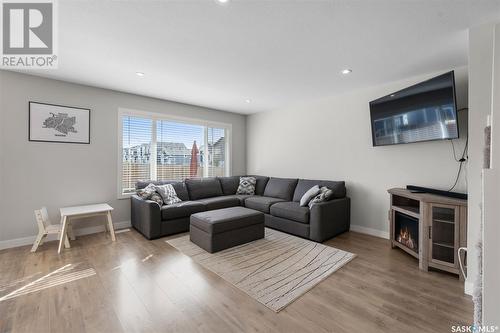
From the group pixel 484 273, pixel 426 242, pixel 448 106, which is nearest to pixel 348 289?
pixel 426 242

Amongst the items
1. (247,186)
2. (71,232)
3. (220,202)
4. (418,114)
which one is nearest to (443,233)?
(418,114)

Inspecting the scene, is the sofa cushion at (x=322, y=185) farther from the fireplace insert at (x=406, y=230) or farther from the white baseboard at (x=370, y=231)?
the fireplace insert at (x=406, y=230)

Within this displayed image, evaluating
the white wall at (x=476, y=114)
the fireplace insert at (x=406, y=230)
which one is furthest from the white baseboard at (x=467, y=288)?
the fireplace insert at (x=406, y=230)

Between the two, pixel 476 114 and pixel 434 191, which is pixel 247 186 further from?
pixel 476 114

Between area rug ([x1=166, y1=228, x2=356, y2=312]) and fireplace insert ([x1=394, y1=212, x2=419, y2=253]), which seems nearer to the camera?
area rug ([x1=166, y1=228, x2=356, y2=312])

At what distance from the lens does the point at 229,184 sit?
5.14 meters

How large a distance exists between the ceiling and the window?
905 mm

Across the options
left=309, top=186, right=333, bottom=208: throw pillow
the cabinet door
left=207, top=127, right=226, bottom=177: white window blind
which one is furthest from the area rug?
left=207, top=127, right=226, bottom=177: white window blind

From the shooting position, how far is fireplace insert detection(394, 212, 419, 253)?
2721 millimetres

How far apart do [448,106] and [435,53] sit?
62 centimetres

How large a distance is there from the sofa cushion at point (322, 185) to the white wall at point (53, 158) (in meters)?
3.24

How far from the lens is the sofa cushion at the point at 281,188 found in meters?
4.46

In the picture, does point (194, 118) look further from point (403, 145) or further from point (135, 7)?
point (403, 145)

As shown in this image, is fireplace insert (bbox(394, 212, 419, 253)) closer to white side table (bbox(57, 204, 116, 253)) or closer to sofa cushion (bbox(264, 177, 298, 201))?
sofa cushion (bbox(264, 177, 298, 201))
